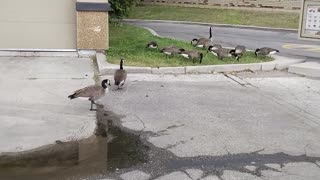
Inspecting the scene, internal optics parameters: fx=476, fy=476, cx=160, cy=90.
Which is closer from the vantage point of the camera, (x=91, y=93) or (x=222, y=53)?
(x=91, y=93)

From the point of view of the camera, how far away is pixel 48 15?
1140 centimetres

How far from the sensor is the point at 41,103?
7.53 m

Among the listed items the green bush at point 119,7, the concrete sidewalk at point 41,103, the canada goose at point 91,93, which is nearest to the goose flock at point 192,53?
the canada goose at point 91,93

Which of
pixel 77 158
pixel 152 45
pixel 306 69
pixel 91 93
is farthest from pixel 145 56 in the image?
pixel 77 158

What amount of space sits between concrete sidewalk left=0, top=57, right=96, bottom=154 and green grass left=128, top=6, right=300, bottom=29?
1593 cm

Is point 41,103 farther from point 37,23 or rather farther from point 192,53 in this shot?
point 37,23

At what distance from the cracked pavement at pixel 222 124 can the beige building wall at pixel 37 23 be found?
2739 millimetres

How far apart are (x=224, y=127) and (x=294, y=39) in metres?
13.4

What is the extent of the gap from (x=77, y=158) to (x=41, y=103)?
92.2 inches

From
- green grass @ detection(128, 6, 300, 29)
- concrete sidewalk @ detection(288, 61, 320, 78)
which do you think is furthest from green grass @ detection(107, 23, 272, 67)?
green grass @ detection(128, 6, 300, 29)

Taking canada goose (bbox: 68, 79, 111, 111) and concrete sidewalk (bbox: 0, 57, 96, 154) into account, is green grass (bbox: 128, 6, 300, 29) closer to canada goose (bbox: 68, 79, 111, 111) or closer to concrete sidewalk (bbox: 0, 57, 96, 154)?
concrete sidewalk (bbox: 0, 57, 96, 154)

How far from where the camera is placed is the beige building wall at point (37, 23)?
1134cm

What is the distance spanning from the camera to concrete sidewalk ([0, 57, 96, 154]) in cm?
611

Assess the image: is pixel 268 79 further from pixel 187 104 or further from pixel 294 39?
pixel 294 39
